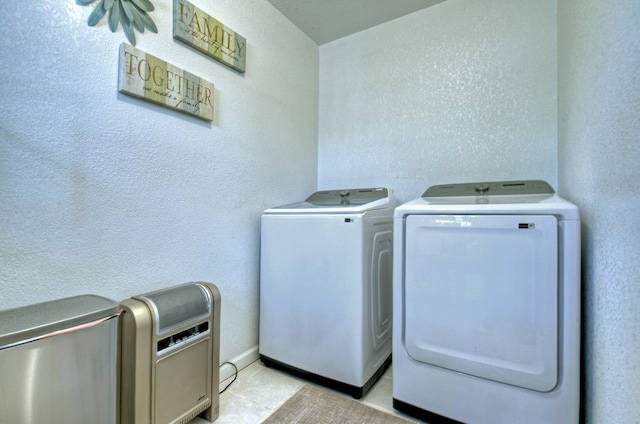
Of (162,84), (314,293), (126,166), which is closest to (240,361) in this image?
(314,293)

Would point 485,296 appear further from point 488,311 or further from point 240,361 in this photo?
point 240,361

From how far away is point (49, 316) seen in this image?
2.85ft

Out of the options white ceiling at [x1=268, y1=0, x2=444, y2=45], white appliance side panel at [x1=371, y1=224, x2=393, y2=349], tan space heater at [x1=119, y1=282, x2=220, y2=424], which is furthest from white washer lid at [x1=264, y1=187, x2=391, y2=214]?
white ceiling at [x1=268, y1=0, x2=444, y2=45]

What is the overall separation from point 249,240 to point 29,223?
1.06 metres

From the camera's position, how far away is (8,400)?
0.76 meters

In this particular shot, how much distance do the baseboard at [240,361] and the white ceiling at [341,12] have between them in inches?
94.1

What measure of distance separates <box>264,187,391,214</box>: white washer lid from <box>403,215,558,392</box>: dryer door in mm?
335

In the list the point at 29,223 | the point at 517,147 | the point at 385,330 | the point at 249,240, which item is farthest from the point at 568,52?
the point at 29,223

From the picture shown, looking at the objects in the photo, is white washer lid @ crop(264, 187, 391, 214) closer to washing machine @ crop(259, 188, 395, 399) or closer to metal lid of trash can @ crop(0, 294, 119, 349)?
washing machine @ crop(259, 188, 395, 399)

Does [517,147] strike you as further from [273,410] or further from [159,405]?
[159,405]

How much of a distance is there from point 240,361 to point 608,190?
196 centimetres

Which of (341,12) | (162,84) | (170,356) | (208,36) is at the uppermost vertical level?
(341,12)

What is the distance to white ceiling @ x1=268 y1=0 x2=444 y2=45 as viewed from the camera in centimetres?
208

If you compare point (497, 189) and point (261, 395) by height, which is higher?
point (497, 189)
